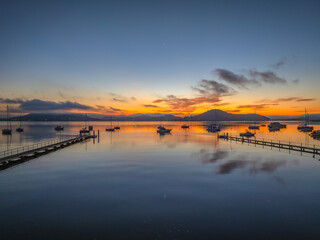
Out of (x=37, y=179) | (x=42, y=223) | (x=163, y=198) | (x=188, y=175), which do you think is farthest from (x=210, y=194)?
(x=37, y=179)

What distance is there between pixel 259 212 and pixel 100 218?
38.7ft

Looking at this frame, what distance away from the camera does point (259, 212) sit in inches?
630

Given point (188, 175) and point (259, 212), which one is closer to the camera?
point (259, 212)

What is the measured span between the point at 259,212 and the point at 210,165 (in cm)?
1831

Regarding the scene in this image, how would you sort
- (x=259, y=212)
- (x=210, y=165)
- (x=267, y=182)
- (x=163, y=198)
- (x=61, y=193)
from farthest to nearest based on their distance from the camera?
(x=210, y=165)
(x=267, y=182)
(x=61, y=193)
(x=163, y=198)
(x=259, y=212)

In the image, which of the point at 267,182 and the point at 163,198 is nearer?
the point at 163,198

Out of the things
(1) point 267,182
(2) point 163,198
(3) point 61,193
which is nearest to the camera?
(2) point 163,198

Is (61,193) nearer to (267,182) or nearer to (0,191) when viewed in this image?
(0,191)

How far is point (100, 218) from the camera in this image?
14922mm

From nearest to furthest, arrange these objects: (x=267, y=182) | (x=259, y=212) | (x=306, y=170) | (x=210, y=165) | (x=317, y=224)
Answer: (x=317, y=224)
(x=259, y=212)
(x=267, y=182)
(x=306, y=170)
(x=210, y=165)

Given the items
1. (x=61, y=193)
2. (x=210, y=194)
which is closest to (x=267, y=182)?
(x=210, y=194)

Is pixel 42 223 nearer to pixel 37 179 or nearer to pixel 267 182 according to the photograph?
pixel 37 179

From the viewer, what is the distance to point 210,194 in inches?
789

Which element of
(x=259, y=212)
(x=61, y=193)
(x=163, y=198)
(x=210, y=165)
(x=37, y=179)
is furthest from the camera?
(x=210, y=165)
